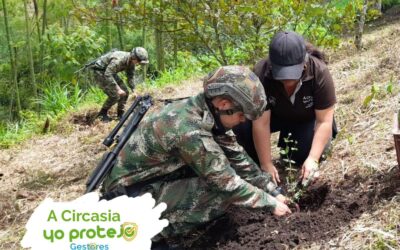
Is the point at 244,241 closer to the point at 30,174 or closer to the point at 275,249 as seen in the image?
the point at 275,249

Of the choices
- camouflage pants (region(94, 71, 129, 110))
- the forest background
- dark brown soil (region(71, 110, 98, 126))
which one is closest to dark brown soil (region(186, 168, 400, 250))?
the forest background

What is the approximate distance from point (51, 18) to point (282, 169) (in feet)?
39.2

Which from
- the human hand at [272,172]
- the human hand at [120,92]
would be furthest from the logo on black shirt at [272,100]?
the human hand at [120,92]

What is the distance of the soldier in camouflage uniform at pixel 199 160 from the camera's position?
249 centimetres

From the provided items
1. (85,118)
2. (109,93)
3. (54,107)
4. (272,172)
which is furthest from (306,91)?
(54,107)

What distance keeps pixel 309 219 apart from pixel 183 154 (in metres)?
0.74

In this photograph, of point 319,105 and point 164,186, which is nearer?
point 164,186

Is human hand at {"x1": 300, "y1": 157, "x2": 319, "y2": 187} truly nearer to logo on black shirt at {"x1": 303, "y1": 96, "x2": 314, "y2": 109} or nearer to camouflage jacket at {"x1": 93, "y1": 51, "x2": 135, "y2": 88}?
logo on black shirt at {"x1": 303, "y1": 96, "x2": 314, "y2": 109}

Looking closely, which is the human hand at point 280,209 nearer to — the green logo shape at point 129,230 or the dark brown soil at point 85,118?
the green logo shape at point 129,230

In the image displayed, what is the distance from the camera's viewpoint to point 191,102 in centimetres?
263

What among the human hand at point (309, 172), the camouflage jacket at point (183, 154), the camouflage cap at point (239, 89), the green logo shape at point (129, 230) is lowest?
the human hand at point (309, 172)

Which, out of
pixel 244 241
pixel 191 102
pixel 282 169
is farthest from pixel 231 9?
pixel 244 241

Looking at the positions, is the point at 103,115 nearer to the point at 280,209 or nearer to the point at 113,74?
the point at 113,74

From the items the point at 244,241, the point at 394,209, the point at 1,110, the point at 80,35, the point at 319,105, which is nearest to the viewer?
the point at 394,209
